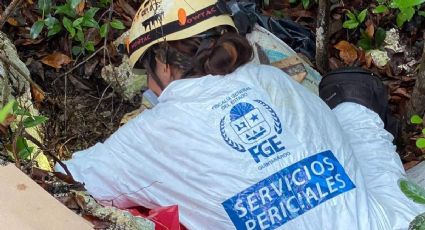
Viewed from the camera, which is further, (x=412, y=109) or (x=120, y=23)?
(x=120, y=23)

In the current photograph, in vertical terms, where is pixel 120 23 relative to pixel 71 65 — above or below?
above

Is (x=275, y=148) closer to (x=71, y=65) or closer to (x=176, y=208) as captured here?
(x=176, y=208)

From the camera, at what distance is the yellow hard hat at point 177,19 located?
110 inches

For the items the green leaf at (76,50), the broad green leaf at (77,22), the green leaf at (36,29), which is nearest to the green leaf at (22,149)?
the green leaf at (36,29)

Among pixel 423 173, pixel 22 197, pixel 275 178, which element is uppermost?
pixel 22 197

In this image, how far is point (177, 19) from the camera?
111 inches

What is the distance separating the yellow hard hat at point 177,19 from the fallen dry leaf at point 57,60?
1013 millimetres

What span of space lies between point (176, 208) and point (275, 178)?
1.13 feet

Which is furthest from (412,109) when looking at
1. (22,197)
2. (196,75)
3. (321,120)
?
(22,197)

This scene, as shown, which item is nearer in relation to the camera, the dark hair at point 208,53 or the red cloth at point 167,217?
the red cloth at point 167,217

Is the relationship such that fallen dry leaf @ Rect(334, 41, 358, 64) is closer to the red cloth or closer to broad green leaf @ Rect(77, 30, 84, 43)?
broad green leaf @ Rect(77, 30, 84, 43)

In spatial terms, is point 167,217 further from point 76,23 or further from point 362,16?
point 362,16

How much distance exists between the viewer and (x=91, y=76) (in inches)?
154

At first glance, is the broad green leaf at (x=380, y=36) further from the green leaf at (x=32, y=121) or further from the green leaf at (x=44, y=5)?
the green leaf at (x=32, y=121)
